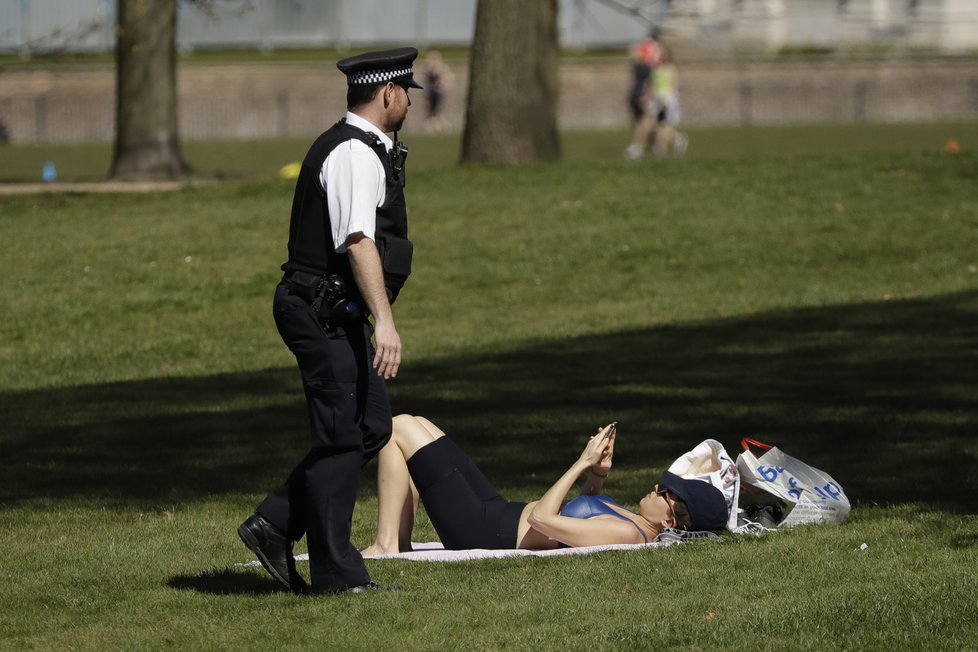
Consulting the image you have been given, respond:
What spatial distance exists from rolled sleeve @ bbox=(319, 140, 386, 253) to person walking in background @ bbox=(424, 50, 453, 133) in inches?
1489

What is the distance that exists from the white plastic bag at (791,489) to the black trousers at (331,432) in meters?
1.92

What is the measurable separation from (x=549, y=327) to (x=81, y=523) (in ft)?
27.2

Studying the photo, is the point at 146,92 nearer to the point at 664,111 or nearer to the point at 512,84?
the point at 512,84

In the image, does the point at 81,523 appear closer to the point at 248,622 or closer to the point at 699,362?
the point at 248,622

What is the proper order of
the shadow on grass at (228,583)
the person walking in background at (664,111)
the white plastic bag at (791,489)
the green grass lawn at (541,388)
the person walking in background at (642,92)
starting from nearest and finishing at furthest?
the green grass lawn at (541,388) → the shadow on grass at (228,583) → the white plastic bag at (791,489) → the person walking in background at (664,111) → the person walking in background at (642,92)

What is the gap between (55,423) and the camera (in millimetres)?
12219

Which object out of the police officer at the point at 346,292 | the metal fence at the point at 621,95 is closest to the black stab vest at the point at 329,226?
the police officer at the point at 346,292

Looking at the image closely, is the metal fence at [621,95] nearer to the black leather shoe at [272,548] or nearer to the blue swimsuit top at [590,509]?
the blue swimsuit top at [590,509]

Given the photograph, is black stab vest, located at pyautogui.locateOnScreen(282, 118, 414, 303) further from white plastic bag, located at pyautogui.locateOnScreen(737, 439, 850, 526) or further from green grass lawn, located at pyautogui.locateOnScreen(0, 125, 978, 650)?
white plastic bag, located at pyautogui.locateOnScreen(737, 439, 850, 526)

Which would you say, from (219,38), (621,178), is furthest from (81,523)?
(219,38)

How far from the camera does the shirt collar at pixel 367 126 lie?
662 centimetres

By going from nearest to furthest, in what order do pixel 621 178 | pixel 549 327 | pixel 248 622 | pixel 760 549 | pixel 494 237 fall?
pixel 248 622, pixel 760 549, pixel 549 327, pixel 494 237, pixel 621 178

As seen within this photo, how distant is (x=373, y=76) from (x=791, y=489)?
2757mm

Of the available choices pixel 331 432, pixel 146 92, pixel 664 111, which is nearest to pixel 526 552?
pixel 331 432
